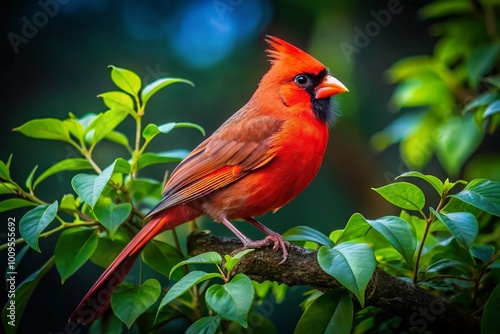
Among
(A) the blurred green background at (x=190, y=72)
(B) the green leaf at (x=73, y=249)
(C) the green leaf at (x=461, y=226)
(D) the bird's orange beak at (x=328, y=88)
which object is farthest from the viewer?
(A) the blurred green background at (x=190, y=72)

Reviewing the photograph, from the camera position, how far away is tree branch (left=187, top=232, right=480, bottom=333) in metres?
1.61

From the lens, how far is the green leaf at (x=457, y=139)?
7.69 ft

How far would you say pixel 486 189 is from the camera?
149 centimetres

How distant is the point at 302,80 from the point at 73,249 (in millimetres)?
1133

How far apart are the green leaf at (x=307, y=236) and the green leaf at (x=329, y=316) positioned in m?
0.20

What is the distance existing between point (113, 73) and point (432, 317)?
126 cm

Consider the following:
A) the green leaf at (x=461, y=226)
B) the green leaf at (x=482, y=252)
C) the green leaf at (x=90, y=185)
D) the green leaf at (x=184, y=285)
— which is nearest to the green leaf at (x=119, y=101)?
the green leaf at (x=90, y=185)

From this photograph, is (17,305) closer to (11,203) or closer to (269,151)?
(11,203)

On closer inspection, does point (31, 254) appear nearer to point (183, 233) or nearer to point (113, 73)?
point (183, 233)

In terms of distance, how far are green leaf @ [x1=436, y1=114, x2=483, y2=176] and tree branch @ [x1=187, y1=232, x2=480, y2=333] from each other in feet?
2.92

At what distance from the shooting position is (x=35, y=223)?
1.57 metres

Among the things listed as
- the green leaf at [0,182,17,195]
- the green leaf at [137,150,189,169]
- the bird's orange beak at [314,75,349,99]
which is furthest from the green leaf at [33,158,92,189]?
the bird's orange beak at [314,75,349,99]

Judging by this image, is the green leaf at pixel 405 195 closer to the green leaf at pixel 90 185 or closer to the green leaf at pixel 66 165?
the green leaf at pixel 90 185

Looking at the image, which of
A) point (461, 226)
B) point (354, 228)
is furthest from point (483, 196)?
point (354, 228)
